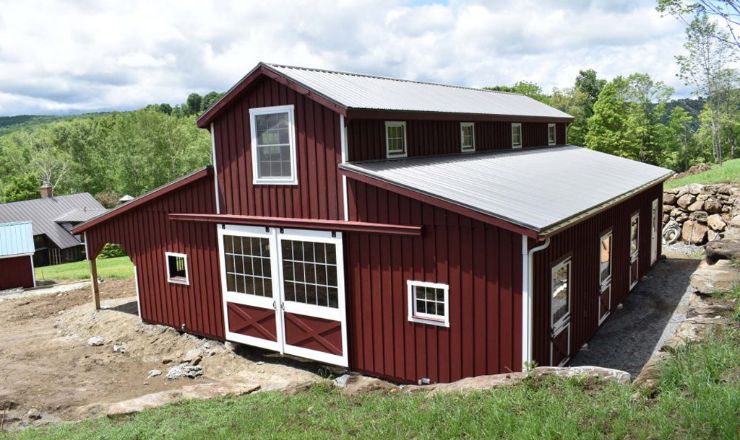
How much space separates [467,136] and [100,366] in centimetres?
1121

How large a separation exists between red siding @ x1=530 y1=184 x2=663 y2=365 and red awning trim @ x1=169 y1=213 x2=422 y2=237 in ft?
7.62

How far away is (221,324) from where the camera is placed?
13.4 meters

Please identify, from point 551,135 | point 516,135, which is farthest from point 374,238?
point 551,135

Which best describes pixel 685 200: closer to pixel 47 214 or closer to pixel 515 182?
pixel 515 182

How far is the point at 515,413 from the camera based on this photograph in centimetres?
552

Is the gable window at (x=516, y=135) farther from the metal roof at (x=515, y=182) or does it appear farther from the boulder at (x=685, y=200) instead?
the boulder at (x=685, y=200)

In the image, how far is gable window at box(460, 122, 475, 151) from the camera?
15578 mm

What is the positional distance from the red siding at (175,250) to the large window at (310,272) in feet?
8.05

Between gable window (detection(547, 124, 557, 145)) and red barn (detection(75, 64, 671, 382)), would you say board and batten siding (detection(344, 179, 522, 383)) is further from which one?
gable window (detection(547, 124, 557, 145))

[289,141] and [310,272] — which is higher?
[289,141]

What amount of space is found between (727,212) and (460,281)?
1772cm

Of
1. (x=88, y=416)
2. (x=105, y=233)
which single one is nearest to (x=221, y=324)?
(x=88, y=416)

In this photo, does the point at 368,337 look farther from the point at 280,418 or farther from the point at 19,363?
the point at 19,363

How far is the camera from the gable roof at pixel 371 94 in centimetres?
1093
